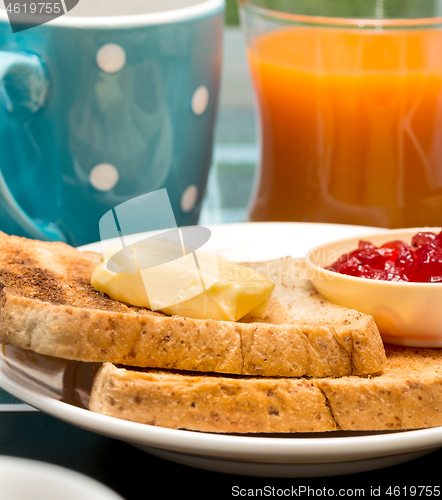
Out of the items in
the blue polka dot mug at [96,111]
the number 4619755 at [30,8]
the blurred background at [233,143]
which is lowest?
the blurred background at [233,143]

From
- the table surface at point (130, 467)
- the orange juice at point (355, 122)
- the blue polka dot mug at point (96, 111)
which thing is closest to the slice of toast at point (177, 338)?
the table surface at point (130, 467)

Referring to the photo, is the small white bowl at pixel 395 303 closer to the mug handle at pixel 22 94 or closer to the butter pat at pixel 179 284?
the butter pat at pixel 179 284

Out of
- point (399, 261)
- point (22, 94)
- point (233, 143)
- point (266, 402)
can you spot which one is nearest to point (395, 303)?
point (399, 261)

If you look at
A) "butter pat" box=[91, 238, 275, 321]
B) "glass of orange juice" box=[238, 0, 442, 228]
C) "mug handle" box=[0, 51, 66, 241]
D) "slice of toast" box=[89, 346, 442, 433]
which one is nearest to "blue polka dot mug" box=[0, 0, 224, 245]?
"mug handle" box=[0, 51, 66, 241]

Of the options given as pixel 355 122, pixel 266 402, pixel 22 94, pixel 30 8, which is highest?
pixel 30 8

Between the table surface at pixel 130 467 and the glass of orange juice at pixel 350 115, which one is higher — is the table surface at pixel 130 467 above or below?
below

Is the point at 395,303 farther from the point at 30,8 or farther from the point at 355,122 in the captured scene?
the point at 30,8
